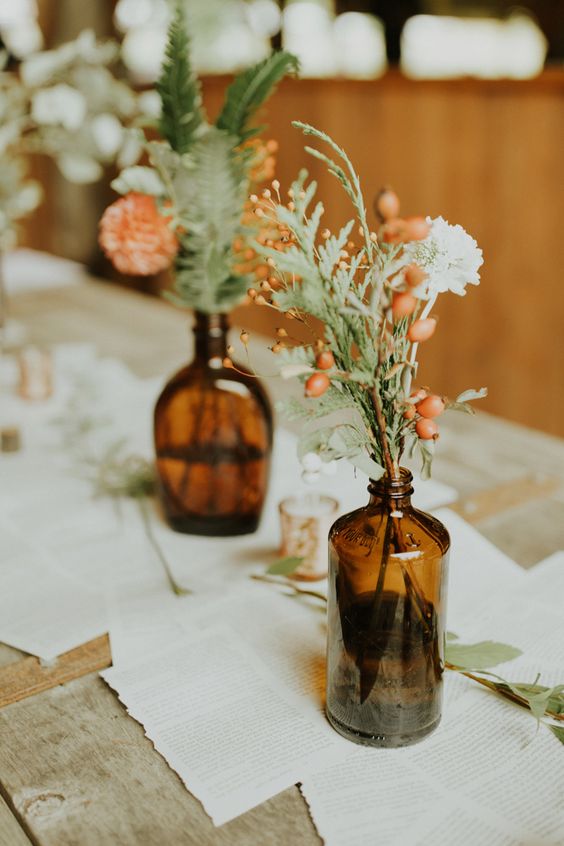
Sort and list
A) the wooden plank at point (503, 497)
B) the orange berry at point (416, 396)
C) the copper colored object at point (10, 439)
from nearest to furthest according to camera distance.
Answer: the orange berry at point (416, 396) < the wooden plank at point (503, 497) < the copper colored object at point (10, 439)

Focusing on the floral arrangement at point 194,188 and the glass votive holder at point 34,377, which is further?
the glass votive holder at point 34,377

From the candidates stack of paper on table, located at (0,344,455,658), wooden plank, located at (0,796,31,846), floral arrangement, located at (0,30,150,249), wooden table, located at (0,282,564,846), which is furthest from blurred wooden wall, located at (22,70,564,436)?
wooden plank, located at (0,796,31,846)

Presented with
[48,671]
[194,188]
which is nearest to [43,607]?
[48,671]

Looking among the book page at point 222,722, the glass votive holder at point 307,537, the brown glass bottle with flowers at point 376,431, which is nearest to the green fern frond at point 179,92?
the brown glass bottle with flowers at point 376,431

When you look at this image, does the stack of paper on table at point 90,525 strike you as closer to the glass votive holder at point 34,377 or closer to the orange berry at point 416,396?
the glass votive holder at point 34,377

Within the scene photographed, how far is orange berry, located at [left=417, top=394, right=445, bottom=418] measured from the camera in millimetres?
622

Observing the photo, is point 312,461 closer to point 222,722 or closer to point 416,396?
A: point 416,396

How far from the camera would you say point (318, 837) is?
2.02 ft

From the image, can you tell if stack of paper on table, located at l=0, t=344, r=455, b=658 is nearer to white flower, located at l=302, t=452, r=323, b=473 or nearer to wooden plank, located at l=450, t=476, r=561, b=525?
wooden plank, located at l=450, t=476, r=561, b=525

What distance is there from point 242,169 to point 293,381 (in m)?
0.68

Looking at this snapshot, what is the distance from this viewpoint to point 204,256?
971 mm

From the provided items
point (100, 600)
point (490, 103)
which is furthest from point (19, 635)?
point (490, 103)

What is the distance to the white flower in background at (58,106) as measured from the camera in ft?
4.95

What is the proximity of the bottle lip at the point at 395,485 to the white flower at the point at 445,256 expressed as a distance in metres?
0.14
